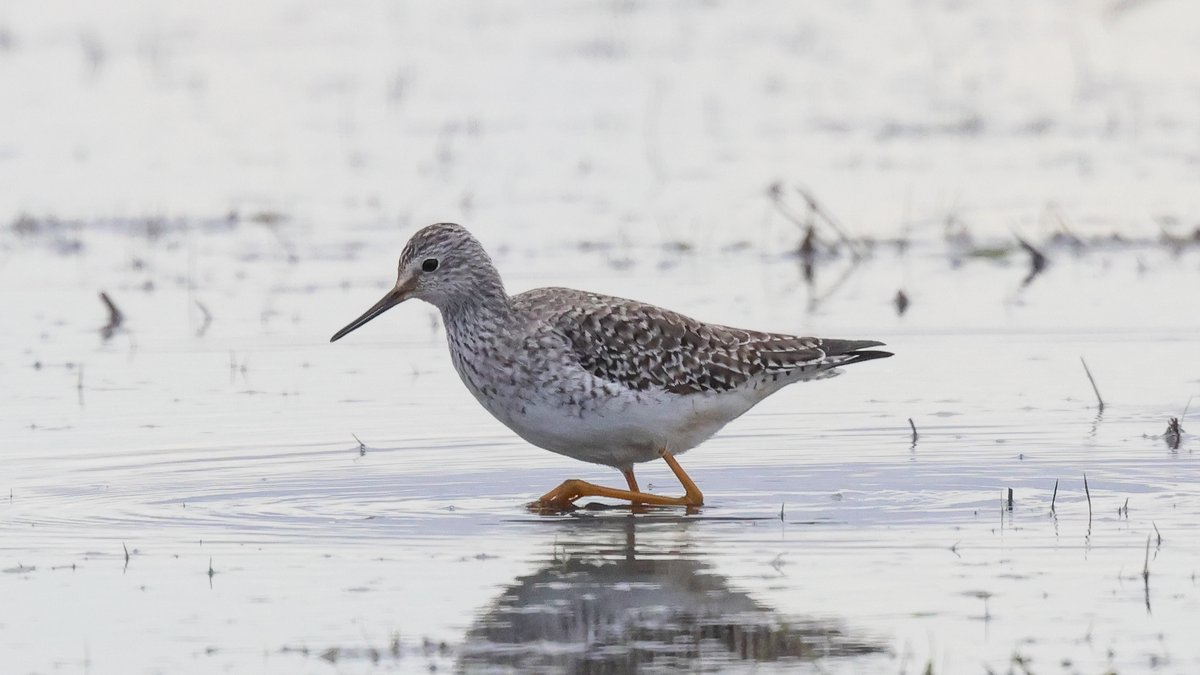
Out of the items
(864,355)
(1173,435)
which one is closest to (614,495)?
(864,355)

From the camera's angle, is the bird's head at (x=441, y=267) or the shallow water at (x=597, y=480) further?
the bird's head at (x=441, y=267)

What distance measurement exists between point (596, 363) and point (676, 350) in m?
0.49

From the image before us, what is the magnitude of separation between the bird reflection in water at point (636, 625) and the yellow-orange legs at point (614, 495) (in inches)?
39.7

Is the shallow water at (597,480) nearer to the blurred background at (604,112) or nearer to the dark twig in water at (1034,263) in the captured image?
the dark twig in water at (1034,263)

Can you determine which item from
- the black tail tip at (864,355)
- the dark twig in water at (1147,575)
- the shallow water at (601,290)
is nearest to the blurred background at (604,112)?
the shallow water at (601,290)

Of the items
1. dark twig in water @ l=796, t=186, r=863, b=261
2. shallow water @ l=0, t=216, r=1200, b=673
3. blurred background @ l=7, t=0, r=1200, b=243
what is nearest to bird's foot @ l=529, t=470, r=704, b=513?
shallow water @ l=0, t=216, r=1200, b=673

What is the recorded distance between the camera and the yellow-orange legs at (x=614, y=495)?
9977mm

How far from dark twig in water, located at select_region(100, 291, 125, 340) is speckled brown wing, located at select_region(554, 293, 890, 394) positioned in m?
4.78

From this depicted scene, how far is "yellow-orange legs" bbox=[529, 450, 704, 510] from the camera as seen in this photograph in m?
9.98

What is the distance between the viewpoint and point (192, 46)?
87.9 ft

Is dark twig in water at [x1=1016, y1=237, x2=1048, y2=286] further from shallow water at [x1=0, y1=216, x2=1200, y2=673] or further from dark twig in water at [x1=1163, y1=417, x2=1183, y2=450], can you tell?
dark twig in water at [x1=1163, y1=417, x2=1183, y2=450]

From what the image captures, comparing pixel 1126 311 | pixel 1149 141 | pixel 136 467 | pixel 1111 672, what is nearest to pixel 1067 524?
pixel 1111 672

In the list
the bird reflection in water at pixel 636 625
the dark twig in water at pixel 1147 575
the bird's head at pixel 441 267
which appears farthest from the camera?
the bird's head at pixel 441 267

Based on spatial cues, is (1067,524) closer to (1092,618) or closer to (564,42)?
(1092,618)
